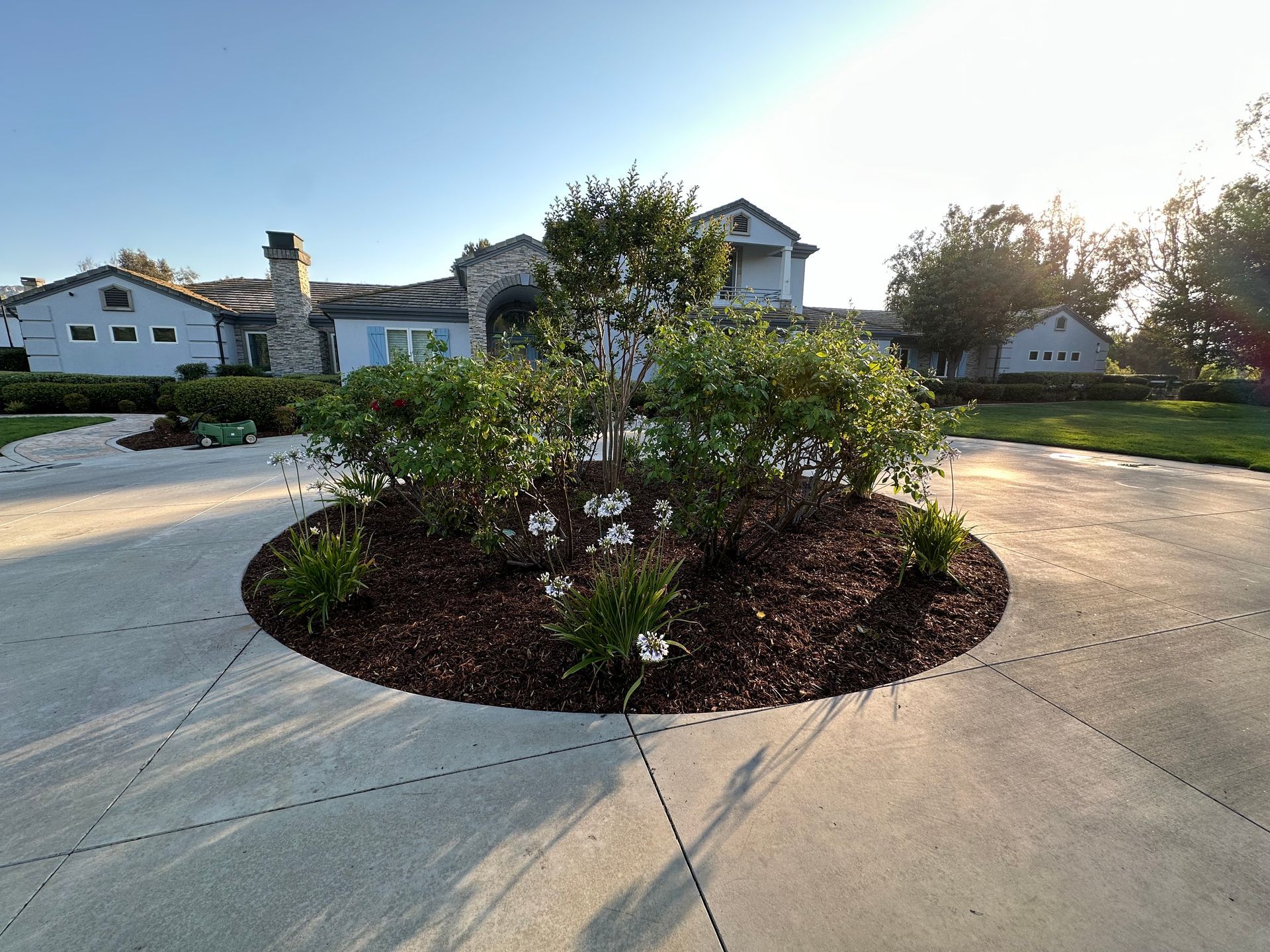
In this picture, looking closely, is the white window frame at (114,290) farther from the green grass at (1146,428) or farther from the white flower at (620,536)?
the green grass at (1146,428)

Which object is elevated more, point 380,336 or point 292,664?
point 380,336

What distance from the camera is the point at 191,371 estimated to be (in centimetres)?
1969

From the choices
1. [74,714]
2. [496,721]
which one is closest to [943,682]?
[496,721]

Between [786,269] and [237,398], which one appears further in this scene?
[786,269]

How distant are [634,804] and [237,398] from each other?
1502 cm

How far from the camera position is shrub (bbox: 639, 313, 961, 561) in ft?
10.3

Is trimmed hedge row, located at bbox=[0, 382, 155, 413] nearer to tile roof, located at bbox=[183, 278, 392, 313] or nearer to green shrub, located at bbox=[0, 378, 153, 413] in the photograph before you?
green shrub, located at bbox=[0, 378, 153, 413]

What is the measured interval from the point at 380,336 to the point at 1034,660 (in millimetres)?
19693

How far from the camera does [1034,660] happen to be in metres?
2.99

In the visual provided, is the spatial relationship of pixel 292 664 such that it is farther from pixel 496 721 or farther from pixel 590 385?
pixel 590 385

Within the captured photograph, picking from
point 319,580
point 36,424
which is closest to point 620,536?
point 319,580

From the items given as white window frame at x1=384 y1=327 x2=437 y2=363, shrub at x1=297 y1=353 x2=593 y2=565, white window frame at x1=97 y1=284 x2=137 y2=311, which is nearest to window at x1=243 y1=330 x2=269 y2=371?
white window frame at x1=97 y1=284 x2=137 y2=311

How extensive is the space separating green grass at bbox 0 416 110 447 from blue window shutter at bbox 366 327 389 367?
7.06 m

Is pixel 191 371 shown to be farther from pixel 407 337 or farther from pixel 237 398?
pixel 237 398
